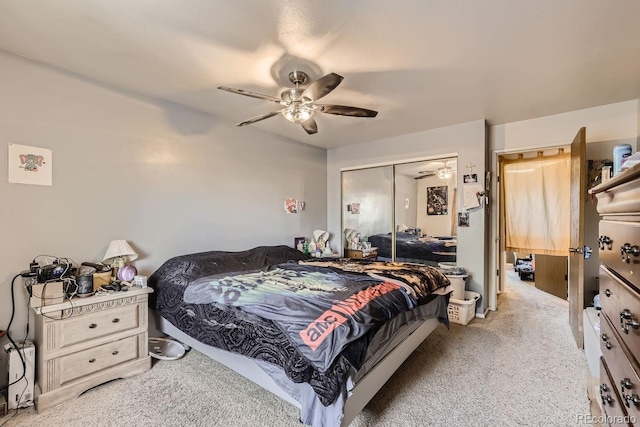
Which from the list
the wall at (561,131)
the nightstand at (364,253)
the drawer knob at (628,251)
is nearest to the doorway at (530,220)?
the wall at (561,131)

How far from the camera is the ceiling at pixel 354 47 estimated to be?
161cm

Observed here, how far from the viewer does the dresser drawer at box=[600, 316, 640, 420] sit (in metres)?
0.78

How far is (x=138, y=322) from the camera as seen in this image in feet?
7.52

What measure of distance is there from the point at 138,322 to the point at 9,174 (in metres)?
1.45

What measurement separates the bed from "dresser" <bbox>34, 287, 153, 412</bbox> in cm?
31

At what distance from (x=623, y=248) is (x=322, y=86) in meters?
1.75

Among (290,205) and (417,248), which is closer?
(417,248)

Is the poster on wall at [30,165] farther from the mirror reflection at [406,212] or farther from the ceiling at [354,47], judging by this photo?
the mirror reflection at [406,212]

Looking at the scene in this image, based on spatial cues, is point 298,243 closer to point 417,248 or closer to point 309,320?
point 417,248

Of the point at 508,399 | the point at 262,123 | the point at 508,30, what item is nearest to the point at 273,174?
the point at 262,123

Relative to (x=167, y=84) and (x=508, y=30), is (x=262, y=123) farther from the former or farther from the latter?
(x=508, y=30)

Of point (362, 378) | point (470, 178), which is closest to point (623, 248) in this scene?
point (362, 378)

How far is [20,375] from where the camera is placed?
185cm

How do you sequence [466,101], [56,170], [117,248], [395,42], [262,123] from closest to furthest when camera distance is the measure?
[395,42] → [56,170] → [117,248] → [466,101] → [262,123]
